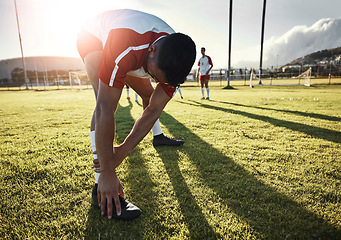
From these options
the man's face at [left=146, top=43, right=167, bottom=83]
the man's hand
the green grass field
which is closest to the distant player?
the green grass field

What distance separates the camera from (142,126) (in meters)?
1.64

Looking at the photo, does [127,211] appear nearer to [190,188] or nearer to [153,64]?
[190,188]

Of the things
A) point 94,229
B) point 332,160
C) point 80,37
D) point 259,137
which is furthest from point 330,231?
point 80,37

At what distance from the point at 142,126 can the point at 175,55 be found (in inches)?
27.6

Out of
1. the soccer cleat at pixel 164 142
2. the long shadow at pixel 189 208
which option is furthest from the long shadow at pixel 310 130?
the long shadow at pixel 189 208

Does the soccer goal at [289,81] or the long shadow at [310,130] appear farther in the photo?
the soccer goal at [289,81]

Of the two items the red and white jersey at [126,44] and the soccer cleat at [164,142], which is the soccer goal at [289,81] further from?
the red and white jersey at [126,44]

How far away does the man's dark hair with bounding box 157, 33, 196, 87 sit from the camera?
3.93 ft

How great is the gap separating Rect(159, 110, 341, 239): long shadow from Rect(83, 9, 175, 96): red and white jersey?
3.76 feet

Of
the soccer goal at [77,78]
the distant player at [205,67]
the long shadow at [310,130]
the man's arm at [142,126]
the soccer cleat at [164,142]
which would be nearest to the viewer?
the man's arm at [142,126]

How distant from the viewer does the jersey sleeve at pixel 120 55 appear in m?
1.21

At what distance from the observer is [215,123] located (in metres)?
4.21

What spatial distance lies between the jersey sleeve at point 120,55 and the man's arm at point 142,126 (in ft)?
1.55

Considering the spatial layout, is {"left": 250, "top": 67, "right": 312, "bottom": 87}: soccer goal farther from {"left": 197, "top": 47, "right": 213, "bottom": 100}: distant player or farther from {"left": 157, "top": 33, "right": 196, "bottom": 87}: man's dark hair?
{"left": 157, "top": 33, "right": 196, "bottom": 87}: man's dark hair
